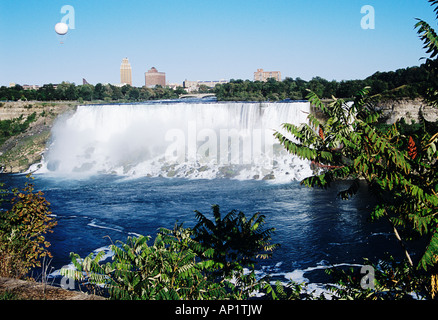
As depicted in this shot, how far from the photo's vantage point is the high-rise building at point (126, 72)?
423 ft

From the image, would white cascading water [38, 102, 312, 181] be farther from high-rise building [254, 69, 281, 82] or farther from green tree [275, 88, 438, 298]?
high-rise building [254, 69, 281, 82]

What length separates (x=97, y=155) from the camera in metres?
41.3

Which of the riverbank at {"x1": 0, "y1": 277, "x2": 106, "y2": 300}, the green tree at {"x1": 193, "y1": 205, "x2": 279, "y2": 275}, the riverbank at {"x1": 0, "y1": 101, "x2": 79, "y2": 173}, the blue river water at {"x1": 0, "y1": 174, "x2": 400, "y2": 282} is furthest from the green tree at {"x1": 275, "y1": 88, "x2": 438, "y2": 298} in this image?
the riverbank at {"x1": 0, "y1": 101, "x2": 79, "y2": 173}

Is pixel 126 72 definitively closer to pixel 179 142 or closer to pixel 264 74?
pixel 264 74

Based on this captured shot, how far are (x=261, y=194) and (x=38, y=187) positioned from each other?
58.2 feet

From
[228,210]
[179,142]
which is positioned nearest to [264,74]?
[179,142]

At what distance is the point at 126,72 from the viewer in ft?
456

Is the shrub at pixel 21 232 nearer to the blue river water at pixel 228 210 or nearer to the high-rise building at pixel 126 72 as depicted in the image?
the blue river water at pixel 228 210

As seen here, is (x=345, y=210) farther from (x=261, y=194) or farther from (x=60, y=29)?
(x=60, y=29)

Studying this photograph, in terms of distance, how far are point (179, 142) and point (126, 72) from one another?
351 feet

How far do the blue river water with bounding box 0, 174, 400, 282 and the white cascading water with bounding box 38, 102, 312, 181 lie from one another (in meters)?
3.76

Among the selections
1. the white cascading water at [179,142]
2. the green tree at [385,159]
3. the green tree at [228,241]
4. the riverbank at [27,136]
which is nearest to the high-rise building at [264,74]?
the riverbank at [27,136]

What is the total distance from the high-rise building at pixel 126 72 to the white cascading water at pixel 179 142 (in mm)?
87197
